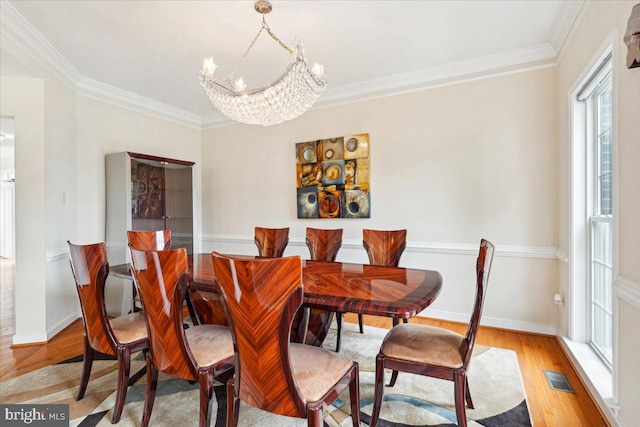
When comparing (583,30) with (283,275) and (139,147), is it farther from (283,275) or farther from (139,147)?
(139,147)

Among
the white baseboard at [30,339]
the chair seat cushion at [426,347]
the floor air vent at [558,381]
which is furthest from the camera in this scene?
the white baseboard at [30,339]

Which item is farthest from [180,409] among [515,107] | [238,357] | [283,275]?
[515,107]

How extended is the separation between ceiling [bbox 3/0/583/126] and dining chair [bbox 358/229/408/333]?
5.54ft

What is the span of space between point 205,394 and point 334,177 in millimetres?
2761

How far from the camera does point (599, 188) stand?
91.6 inches

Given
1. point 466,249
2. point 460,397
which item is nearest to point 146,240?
point 460,397

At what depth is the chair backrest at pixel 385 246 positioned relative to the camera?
2758 millimetres

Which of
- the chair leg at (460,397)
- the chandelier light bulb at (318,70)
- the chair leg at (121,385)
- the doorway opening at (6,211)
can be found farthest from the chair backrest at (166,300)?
the doorway opening at (6,211)

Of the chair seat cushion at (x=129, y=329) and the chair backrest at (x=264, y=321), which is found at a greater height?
the chair backrest at (x=264, y=321)

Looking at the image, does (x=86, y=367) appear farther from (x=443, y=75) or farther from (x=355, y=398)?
(x=443, y=75)

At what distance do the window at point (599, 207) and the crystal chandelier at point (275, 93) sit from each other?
1.86m

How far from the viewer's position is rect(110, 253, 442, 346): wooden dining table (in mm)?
1447

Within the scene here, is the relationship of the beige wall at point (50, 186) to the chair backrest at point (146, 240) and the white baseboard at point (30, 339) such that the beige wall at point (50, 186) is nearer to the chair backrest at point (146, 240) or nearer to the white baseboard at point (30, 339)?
the white baseboard at point (30, 339)

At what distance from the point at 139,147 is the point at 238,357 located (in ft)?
12.3
